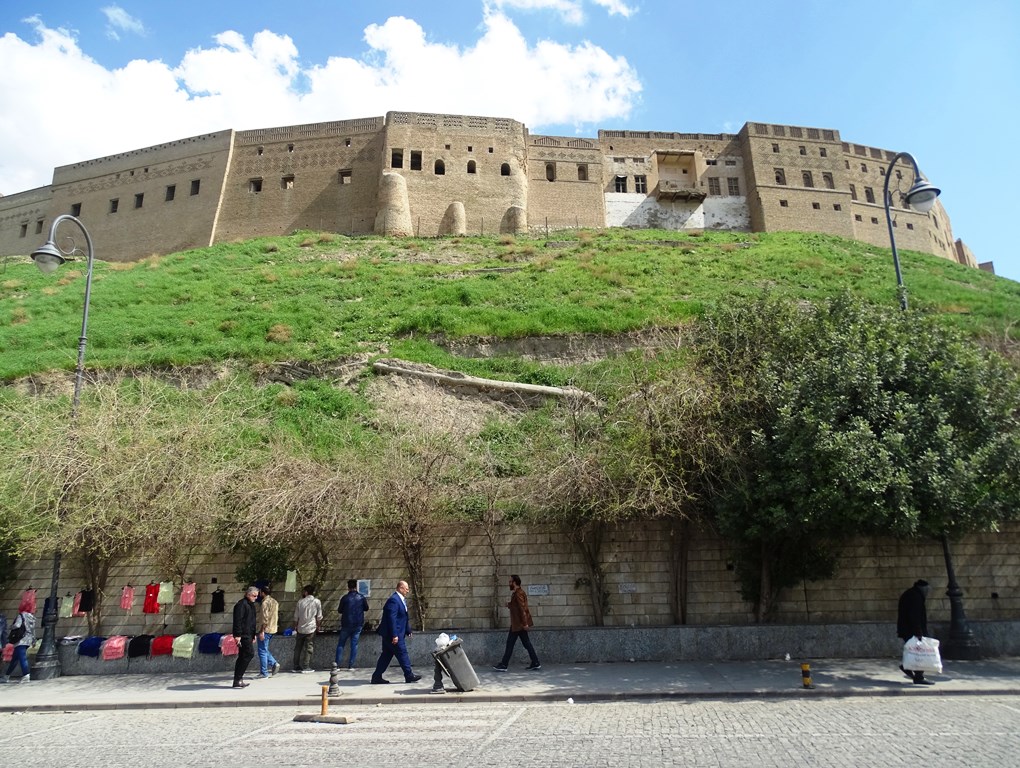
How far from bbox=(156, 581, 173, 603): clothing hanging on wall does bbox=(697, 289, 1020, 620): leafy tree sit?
946 cm

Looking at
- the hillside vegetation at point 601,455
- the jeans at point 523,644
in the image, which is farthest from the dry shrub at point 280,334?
the jeans at point 523,644

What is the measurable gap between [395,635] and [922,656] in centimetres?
679

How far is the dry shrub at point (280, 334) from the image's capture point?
22.2m

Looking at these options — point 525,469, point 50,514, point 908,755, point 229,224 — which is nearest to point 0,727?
point 50,514

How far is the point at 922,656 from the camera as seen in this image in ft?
26.9

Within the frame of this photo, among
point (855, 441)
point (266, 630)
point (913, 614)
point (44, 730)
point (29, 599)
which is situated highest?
point (855, 441)

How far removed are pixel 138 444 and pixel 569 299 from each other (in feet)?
53.6

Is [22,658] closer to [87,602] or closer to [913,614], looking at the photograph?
[87,602]

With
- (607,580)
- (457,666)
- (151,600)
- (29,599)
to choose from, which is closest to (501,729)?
(457,666)

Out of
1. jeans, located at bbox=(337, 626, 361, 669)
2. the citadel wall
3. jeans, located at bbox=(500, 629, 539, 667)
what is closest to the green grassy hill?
the citadel wall

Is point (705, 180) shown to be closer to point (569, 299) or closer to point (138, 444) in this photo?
point (569, 299)

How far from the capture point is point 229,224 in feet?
137

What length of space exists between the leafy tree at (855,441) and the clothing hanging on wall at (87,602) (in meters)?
10.9

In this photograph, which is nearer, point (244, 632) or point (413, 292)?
point (244, 632)
